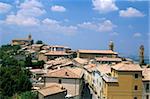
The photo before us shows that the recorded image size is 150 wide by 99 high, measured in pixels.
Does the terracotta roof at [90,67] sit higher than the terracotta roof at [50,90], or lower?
higher

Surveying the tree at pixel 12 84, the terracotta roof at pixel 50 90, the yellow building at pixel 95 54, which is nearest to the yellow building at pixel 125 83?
the terracotta roof at pixel 50 90

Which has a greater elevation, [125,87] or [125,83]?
[125,83]

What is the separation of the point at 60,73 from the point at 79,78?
40.7 inches

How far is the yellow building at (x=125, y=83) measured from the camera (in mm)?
16719

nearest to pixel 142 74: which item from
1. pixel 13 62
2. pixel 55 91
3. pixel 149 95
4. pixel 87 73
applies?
pixel 149 95

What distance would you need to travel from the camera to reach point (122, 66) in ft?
56.0

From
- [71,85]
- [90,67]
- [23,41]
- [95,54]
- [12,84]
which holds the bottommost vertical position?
[71,85]

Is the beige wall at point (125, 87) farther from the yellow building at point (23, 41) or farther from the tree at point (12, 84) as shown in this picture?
the yellow building at point (23, 41)

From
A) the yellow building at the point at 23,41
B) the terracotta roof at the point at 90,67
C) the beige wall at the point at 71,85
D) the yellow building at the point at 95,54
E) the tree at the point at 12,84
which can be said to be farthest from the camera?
the yellow building at the point at 23,41

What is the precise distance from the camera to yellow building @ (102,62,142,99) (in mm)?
16719

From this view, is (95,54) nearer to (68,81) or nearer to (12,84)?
(68,81)

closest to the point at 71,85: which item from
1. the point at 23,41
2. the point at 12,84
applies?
the point at 12,84

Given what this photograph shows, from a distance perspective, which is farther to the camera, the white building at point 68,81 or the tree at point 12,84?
the white building at point 68,81

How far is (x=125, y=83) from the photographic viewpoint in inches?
661
